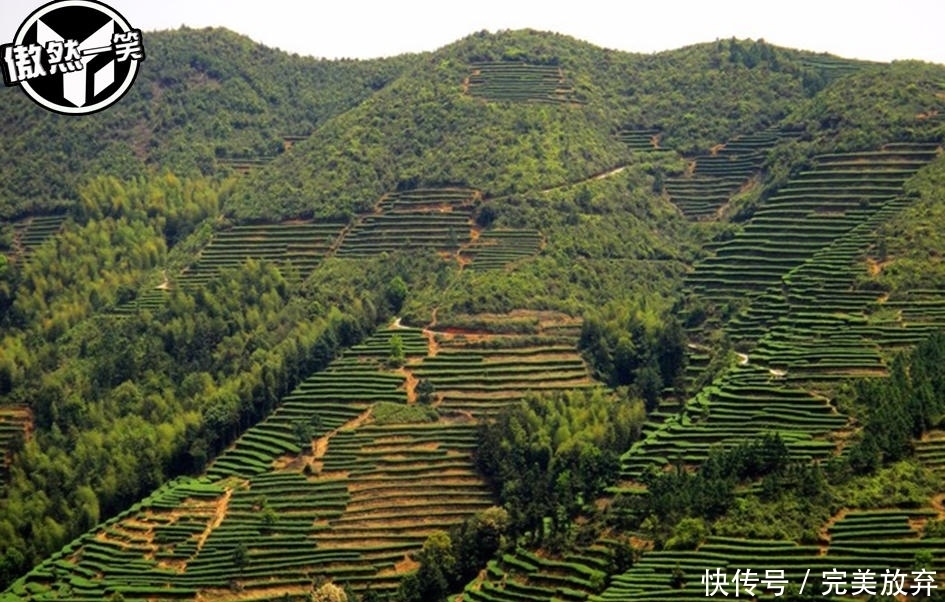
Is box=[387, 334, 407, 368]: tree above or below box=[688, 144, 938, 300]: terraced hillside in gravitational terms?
below

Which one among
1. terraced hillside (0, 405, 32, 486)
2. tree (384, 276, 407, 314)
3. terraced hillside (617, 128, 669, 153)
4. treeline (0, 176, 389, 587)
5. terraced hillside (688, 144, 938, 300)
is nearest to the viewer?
treeline (0, 176, 389, 587)

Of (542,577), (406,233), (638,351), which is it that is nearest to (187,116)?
(406,233)

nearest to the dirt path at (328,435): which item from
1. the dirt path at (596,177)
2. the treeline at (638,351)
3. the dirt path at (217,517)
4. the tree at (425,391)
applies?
the tree at (425,391)

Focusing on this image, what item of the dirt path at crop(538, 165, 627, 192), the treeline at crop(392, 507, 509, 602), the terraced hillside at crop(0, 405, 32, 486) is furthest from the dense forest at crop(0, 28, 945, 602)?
the dirt path at crop(538, 165, 627, 192)

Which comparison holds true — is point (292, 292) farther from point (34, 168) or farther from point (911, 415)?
→ point (911, 415)

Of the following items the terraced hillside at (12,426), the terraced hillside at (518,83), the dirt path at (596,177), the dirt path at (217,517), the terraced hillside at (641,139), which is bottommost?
the dirt path at (217,517)

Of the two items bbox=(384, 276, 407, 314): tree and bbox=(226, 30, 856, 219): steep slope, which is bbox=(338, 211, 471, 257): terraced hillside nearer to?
bbox=(226, 30, 856, 219): steep slope

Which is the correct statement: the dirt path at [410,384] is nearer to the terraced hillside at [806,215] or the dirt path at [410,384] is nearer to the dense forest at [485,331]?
the dense forest at [485,331]
